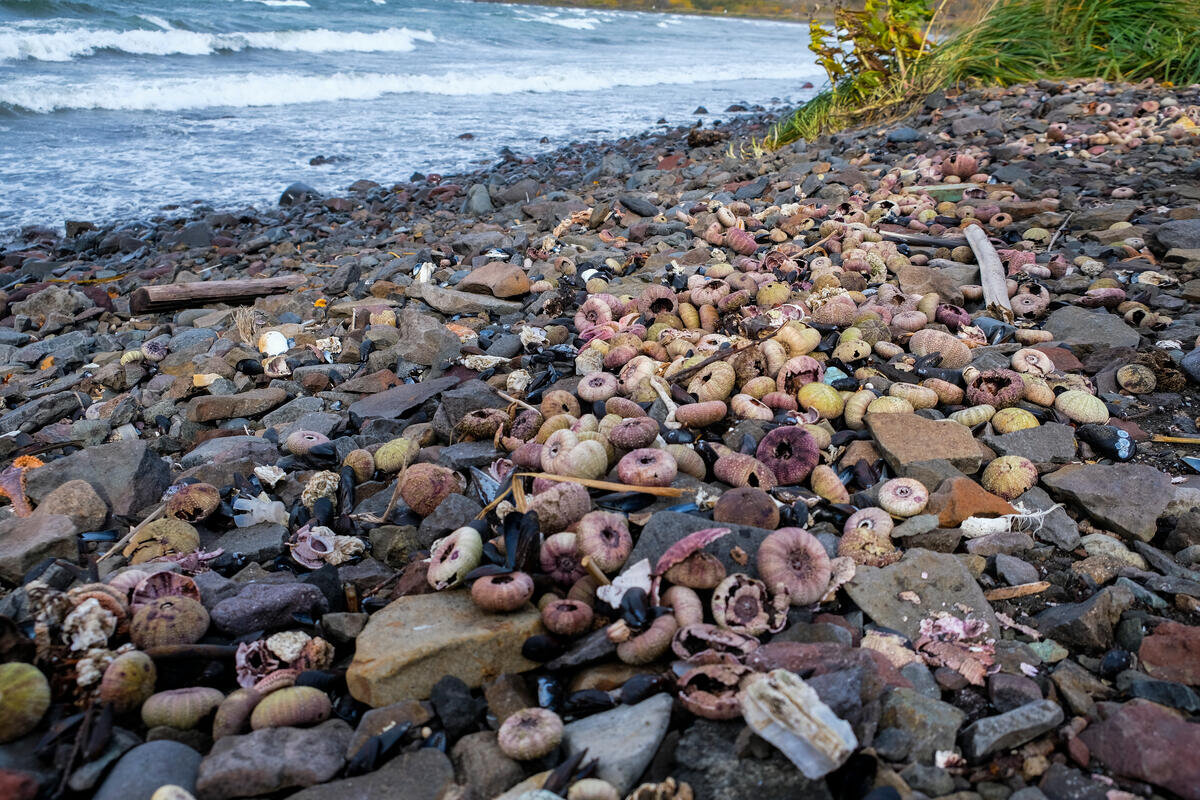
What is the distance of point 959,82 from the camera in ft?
26.8

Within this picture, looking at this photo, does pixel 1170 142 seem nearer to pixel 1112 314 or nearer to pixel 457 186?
pixel 1112 314

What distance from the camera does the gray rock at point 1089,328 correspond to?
317cm

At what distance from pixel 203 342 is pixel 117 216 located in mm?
5636

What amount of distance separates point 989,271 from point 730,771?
3.30m

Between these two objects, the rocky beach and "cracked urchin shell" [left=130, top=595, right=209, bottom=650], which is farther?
"cracked urchin shell" [left=130, top=595, right=209, bottom=650]

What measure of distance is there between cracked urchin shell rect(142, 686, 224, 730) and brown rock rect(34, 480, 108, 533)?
3.71ft

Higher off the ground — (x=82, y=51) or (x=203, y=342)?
(x=82, y=51)

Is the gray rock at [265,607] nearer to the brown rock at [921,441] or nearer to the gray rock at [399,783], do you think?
the gray rock at [399,783]

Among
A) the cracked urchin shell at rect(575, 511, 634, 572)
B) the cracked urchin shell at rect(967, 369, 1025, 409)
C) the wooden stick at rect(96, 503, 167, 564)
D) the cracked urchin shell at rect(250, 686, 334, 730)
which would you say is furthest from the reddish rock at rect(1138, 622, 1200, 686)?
the wooden stick at rect(96, 503, 167, 564)

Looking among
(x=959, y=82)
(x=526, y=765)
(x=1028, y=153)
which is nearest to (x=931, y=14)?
(x=959, y=82)

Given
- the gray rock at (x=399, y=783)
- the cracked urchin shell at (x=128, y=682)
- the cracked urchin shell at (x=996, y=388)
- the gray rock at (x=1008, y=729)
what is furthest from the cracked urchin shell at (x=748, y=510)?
the cracked urchin shell at (x=128, y=682)

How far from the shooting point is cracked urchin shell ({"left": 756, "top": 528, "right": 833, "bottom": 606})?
6.33 feet

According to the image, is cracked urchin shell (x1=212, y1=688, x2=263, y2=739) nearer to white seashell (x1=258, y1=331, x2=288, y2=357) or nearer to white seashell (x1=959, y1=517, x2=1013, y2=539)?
white seashell (x1=959, y1=517, x2=1013, y2=539)

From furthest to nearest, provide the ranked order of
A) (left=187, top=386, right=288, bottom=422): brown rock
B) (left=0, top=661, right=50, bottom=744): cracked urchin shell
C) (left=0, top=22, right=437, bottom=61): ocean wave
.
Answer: (left=0, top=22, right=437, bottom=61): ocean wave, (left=187, top=386, right=288, bottom=422): brown rock, (left=0, top=661, right=50, bottom=744): cracked urchin shell
